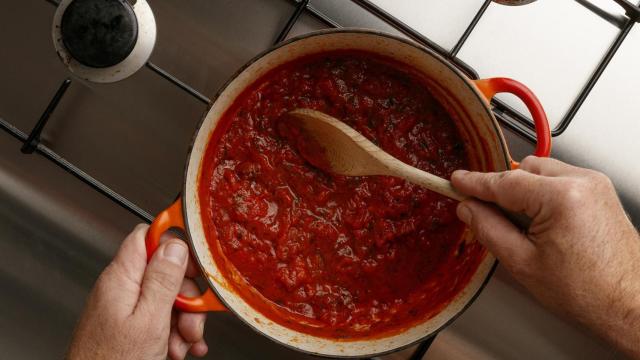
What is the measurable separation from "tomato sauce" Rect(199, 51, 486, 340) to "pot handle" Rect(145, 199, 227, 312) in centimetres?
7

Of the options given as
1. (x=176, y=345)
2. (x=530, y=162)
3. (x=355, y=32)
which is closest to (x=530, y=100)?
(x=530, y=162)

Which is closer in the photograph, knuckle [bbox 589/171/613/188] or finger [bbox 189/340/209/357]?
knuckle [bbox 589/171/613/188]

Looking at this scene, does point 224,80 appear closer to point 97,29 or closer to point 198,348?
point 97,29

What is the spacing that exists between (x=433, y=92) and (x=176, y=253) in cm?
34

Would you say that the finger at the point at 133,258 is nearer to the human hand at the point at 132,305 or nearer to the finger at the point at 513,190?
the human hand at the point at 132,305

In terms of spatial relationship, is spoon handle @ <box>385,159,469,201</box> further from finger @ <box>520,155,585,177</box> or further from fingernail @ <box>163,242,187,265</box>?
fingernail @ <box>163,242,187,265</box>

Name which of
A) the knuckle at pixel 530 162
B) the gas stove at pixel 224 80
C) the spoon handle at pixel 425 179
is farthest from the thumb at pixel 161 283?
the knuckle at pixel 530 162

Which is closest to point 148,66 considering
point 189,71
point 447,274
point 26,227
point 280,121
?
point 189,71

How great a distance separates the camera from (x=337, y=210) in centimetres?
65

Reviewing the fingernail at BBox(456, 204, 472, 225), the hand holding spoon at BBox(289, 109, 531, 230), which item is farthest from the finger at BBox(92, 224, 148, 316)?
the fingernail at BBox(456, 204, 472, 225)

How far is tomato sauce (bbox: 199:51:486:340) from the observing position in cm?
63

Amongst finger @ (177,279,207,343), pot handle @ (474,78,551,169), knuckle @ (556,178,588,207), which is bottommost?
finger @ (177,279,207,343)

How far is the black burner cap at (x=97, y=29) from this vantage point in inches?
20.9

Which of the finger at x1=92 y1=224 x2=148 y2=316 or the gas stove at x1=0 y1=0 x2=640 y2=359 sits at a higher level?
the gas stove at x1=0 y1=0 x2=640 y2=359
